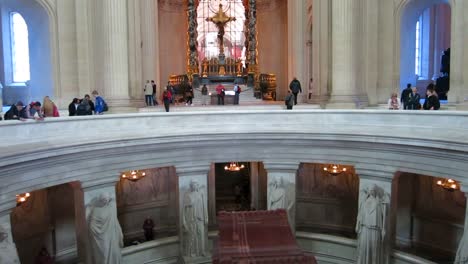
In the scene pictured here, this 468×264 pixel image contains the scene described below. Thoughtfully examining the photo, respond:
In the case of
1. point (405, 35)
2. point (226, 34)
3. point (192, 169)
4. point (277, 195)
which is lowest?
point (277, 195)

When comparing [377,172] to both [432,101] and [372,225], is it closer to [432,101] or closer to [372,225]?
[372,225]

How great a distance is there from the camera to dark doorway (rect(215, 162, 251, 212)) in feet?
55.6

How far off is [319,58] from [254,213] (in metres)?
12.5

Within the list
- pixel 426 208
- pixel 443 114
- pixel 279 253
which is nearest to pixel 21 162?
pixel 279 253

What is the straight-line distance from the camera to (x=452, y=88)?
15.4 m

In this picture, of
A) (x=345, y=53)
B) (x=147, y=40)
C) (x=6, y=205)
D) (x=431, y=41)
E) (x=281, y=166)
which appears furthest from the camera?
(x=431, y=41)

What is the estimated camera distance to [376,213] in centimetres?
1181

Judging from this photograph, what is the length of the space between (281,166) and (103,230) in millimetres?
4826

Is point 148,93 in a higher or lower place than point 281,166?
higher

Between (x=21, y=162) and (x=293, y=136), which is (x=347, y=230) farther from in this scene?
(x=21, y=162)

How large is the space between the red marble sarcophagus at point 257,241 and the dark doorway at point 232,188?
864 cm

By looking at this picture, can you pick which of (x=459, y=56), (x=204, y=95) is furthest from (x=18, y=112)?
(x=459, y=56)

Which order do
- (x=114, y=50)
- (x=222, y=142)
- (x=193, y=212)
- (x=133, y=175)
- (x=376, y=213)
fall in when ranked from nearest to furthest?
1. (x=376, y=213)
2. (x=222, y=142)
3. (x=193, y=212)
4. (x=133, y=175)
5. (x=114, y=50)

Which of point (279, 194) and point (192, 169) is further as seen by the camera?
point (279, 194)
